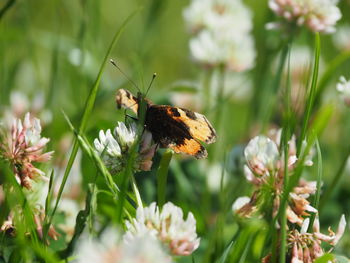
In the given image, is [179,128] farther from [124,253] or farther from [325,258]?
[124,253]

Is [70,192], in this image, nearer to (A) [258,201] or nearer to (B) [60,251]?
(B) [60,251]

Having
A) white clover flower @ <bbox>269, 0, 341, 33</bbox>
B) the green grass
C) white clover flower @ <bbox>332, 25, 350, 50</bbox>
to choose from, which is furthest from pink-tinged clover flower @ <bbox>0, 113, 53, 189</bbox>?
white clover flower @ <bbox>332, 25, 350, 50</bbox>

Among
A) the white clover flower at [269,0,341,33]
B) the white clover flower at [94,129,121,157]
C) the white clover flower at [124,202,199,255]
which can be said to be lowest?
the white clover flower at [124,202,199,255]

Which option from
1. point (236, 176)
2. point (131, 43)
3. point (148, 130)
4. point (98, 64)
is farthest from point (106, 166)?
point (131, 43)

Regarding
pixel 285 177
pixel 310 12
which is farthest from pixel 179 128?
pixel 310 12

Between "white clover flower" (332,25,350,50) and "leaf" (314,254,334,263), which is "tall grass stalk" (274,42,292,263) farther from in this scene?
"white clover flower" (332,25,350,50)

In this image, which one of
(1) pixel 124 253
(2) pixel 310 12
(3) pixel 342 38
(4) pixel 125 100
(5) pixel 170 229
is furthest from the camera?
(3) pixel 342 38
